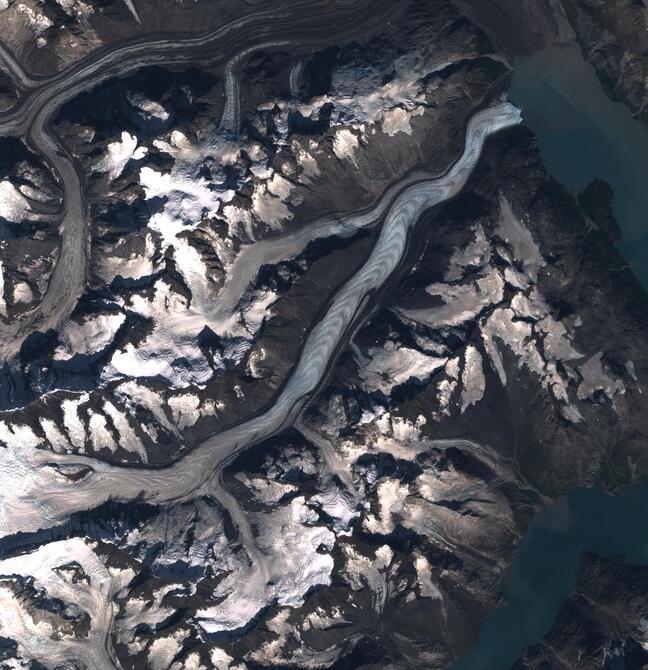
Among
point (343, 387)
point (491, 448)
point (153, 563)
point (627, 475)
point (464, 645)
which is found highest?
point (343, 387)

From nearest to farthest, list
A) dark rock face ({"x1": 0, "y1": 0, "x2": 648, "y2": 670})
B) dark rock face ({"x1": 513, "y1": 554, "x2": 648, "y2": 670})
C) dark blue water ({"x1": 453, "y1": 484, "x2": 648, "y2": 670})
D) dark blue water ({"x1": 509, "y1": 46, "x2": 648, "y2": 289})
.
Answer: dark rock face ({"x1": 513, "y1": 554, "x2": 648, "y2": 670}), dark rock face ({"x1": 0, "y1": 0, "x2": 648, "y2": 670}), dark blue water ({"x1": 453, "y1": 484, "x2": 648, "y2": 670}), dark blue water ({"x1": 509, "y1": 46, "x2": 648, "y2": 289})

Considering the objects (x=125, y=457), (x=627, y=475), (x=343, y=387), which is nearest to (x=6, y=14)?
(x=125, y=457)

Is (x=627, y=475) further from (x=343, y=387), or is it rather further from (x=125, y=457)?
(x=125, y=457)

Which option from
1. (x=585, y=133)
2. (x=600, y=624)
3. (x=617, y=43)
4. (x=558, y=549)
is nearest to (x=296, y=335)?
(x=558, y=549)

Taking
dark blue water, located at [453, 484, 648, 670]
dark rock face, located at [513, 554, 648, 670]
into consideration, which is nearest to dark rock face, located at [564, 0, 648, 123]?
dark blue water, located at [453, 484, 648, 670]

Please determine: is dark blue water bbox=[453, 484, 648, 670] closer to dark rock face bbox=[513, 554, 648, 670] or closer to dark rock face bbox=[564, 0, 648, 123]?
dark rock face bbox=[513, 554, 648, 670]
